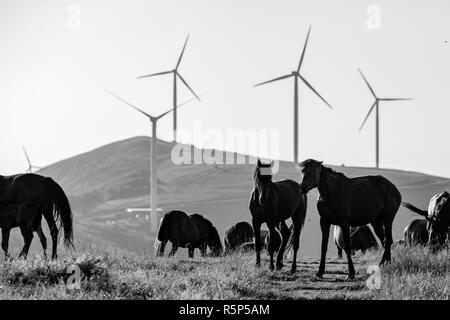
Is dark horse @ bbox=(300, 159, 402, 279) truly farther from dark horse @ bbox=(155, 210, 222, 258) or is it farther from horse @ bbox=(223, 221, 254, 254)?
horse @ bbox=(223, 221, 254, 254)

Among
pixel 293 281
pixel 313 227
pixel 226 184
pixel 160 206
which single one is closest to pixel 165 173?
pixel 226 184

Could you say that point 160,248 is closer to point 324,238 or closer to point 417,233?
point 324,238

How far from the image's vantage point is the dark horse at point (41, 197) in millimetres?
18719

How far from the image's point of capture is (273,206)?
17047 mm

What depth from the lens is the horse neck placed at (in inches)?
599

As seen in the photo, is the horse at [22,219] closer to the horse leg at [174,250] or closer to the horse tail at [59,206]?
the horse tail at [59,206]

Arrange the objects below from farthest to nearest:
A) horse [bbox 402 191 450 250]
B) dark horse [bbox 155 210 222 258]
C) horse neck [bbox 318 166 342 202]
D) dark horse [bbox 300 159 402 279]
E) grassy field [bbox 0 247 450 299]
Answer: dark horse [bbox 155 210 222 258] → horse [bbox 402 191 450 250] → horse neck [bbox 318 166 342 202] → dark horse [bbox 300 159 402 279] → grassy field [bbox 0 247 450 299]

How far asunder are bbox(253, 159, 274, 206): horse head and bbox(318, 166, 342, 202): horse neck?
60.1 inches

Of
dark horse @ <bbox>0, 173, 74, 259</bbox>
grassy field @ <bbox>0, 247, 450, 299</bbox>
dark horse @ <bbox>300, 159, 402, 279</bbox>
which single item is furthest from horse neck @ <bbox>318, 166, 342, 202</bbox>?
dark horse @ <bbox>0, 173, 74, 259</bbox>

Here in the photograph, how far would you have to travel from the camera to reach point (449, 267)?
15.3 metres

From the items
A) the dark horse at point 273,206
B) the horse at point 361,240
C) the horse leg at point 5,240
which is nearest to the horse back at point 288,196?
the dark horse at point 273,206

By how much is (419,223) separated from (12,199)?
51.5 ft

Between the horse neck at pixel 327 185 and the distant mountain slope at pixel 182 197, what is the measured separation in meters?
81.2

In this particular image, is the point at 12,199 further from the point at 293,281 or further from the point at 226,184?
the point at 226,184
